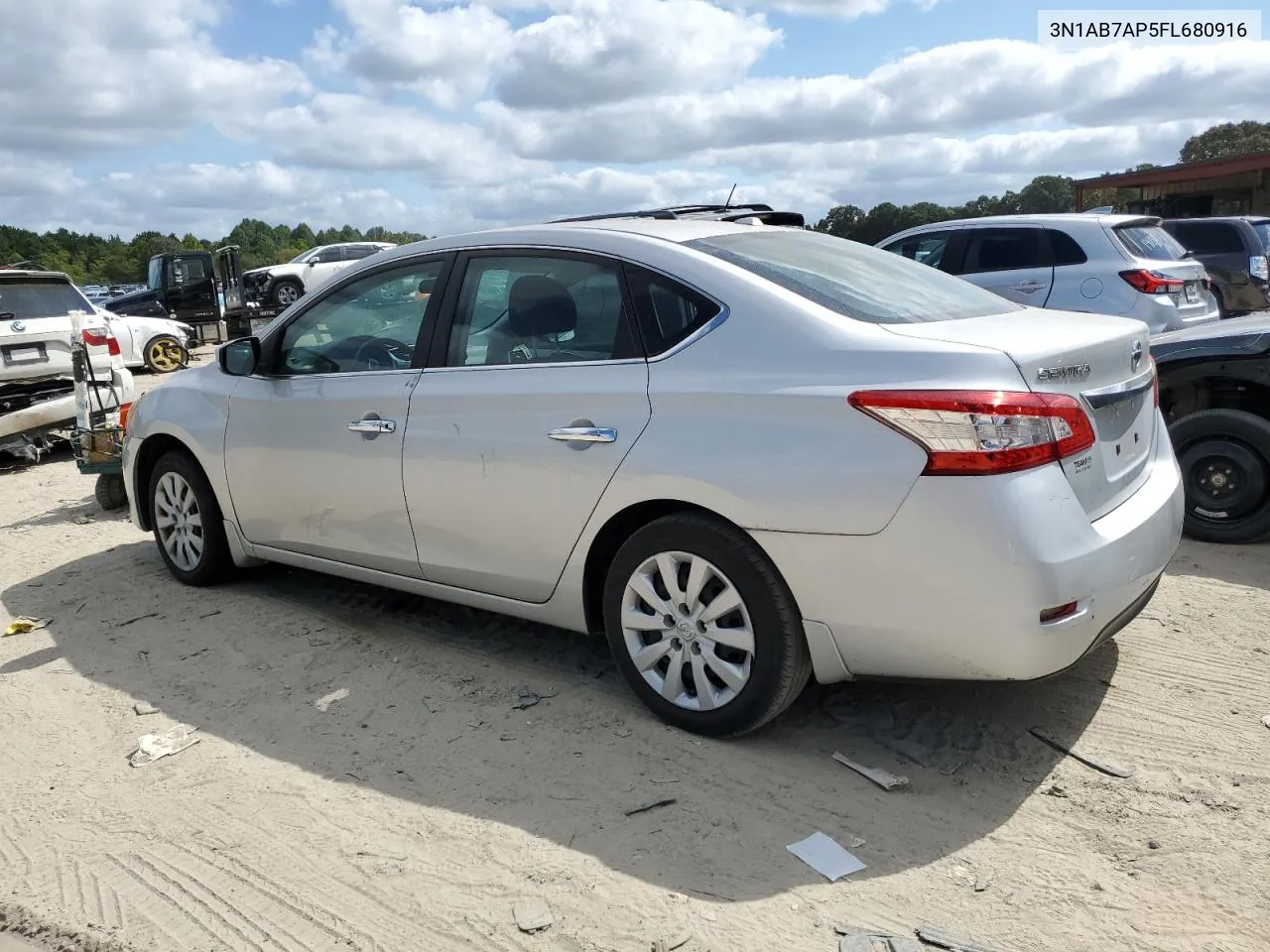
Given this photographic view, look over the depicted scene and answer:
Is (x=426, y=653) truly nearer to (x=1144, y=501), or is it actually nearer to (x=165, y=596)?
(x=165, y=596)

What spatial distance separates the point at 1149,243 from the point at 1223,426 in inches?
160

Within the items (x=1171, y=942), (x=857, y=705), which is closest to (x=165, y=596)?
(x=857, y=705)

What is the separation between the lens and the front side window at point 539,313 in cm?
366

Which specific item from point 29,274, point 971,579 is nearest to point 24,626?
point 971,579

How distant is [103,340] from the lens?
8977 mm

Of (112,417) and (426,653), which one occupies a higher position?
(112,417)

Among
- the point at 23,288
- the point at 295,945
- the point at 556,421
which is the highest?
the point at 23,288

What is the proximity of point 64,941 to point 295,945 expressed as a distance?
65 cm

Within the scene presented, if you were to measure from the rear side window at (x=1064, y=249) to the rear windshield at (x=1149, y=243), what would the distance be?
0.32 m

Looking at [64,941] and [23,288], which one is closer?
[64,941]

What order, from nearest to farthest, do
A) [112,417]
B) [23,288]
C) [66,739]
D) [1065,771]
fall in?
[1065,771] → [66,739] → [112,417] → [23,288]

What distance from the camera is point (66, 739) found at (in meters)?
3.88

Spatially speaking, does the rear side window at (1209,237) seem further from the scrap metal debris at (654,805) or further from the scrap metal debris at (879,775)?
the scrap metal debris at (654,805)

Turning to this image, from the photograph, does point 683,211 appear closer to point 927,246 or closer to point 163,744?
point 163,744
